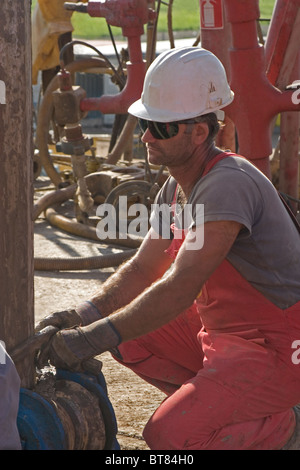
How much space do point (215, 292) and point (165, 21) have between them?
103 ft

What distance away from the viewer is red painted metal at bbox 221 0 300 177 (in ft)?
14.0

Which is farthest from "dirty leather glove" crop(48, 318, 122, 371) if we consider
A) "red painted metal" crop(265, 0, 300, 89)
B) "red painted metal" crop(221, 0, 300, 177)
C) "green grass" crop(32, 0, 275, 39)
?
"green grass" crop(32, 0, 275, 39)

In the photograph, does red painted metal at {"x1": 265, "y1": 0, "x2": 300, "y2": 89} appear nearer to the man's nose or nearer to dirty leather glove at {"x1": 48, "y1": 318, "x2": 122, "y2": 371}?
the man's nose

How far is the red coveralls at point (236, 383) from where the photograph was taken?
8.80 feet

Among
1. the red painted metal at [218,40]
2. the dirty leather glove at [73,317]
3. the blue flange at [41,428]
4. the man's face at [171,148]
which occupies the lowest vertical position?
the blue flange at [41,428]

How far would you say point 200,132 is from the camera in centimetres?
282

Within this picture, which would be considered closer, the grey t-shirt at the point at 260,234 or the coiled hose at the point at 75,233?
the grey t-shirt at the point at 260,234

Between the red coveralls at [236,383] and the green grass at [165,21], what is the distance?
25901 mm

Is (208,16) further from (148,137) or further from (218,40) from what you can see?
(148,137)

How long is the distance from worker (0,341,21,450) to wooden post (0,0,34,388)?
48 centimetres

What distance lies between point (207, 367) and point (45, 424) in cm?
57

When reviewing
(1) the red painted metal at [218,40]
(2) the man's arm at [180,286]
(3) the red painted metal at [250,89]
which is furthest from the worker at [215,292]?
(1) the red painted metal at [218,40]

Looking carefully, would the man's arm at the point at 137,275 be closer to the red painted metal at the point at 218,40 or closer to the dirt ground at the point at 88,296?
the dirt ground at the point at 88,296
